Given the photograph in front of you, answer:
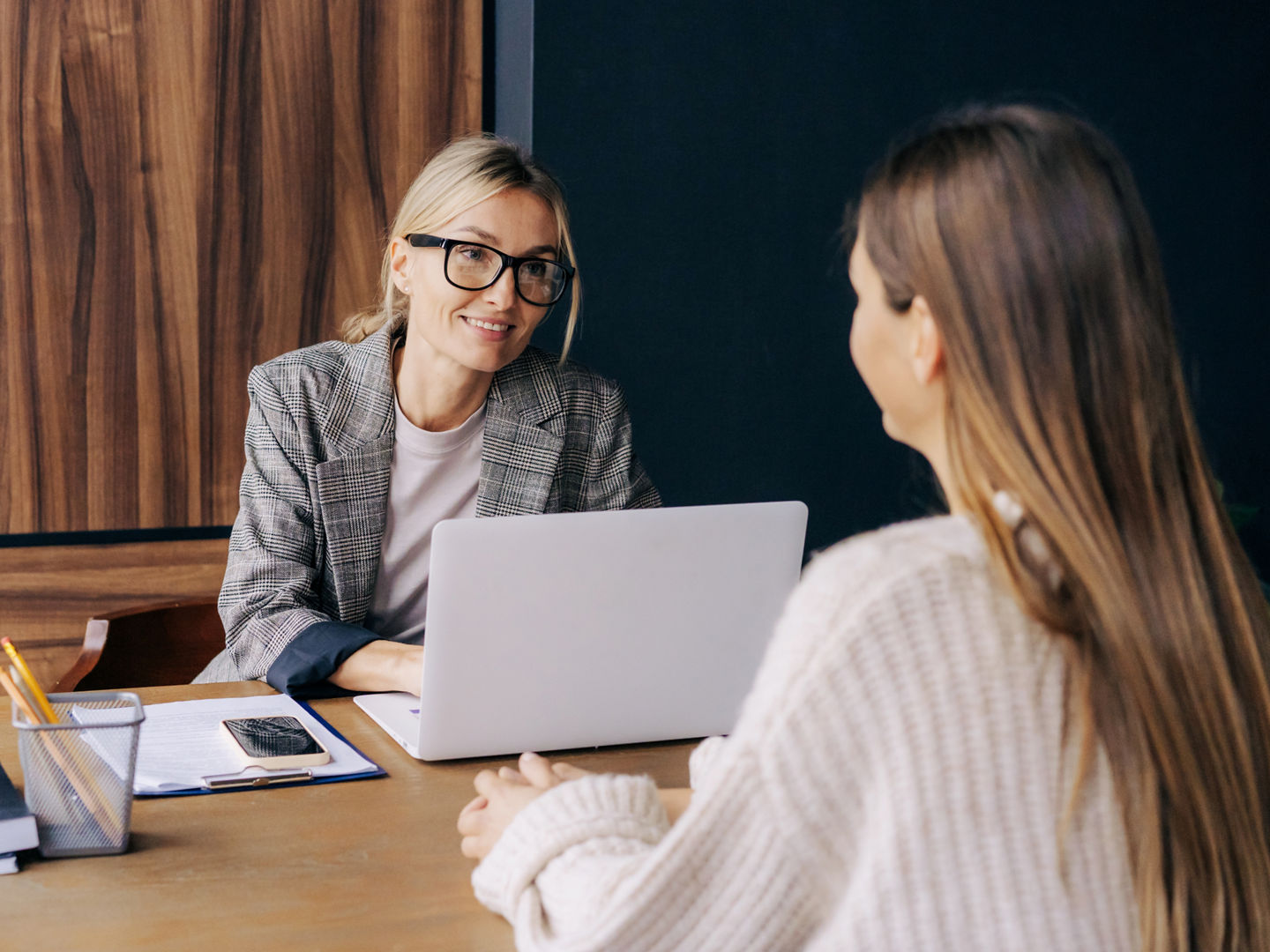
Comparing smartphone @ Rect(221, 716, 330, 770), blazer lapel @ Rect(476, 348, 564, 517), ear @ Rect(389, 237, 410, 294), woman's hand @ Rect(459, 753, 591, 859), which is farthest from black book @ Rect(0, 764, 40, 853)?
ear @ Rect(389, 237, 410, 294)

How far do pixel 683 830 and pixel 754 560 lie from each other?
0.59m

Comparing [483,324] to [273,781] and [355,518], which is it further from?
[273,781]

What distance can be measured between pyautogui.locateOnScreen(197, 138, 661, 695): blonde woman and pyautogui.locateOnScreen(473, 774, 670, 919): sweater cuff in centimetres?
80

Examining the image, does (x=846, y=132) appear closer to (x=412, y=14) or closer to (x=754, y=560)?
(x=412, y=14)

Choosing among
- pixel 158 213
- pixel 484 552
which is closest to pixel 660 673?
pixel 484 552

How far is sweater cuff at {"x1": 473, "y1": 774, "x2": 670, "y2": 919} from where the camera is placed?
0.92 meters

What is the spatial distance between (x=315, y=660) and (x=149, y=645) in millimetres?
632

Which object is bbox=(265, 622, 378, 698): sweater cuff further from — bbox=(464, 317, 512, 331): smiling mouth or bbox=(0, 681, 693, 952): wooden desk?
bbox=(464, 317, 512, 331): smiling mouth

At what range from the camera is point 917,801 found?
0.73 metres

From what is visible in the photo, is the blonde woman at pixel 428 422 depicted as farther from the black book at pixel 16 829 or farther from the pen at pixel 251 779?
A: the black book at pixel 16 829

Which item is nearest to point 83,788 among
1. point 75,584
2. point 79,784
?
point 79,784

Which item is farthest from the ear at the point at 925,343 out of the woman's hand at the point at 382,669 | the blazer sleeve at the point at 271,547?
the blazer sleeve at the point at 271,547

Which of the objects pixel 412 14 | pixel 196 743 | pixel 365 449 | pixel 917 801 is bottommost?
pixel 196 743

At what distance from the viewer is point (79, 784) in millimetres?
1016
